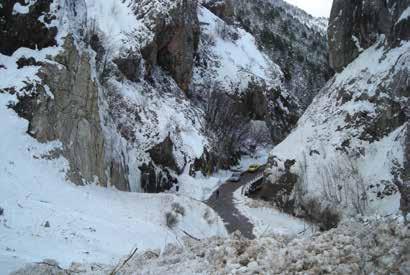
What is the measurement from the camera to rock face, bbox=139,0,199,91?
49.8 metres

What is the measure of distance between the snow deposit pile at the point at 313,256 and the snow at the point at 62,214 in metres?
2.88

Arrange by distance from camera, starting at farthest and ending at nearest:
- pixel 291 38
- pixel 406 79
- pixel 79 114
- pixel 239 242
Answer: pixel 291 38 < pixel 406 79 < pixel 79 114 < pixel 239 242

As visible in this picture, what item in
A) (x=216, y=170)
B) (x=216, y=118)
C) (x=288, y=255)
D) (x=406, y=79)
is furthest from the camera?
(x=216, y=118)

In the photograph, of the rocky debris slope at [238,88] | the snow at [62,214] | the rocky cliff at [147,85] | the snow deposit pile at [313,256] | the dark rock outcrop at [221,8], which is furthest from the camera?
the dark rock outcrop at [221,8]

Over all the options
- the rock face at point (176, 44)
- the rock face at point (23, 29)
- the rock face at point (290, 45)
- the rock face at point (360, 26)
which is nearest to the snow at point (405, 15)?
the rock face at point (360, 26)

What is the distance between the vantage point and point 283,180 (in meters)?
34.4

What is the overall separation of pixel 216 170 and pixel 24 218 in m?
36.5

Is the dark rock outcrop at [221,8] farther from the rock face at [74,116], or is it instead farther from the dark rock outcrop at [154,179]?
the rock face at [74,116]

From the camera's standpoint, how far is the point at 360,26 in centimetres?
3678

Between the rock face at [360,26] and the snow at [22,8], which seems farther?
the rock face at [360,26]

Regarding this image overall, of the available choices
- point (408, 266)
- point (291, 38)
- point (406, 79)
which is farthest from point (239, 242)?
point (291, 38)

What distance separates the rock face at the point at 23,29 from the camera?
2248 cm

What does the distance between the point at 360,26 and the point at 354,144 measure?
10701 mm

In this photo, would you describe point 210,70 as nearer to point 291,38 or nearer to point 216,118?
point 216,118
